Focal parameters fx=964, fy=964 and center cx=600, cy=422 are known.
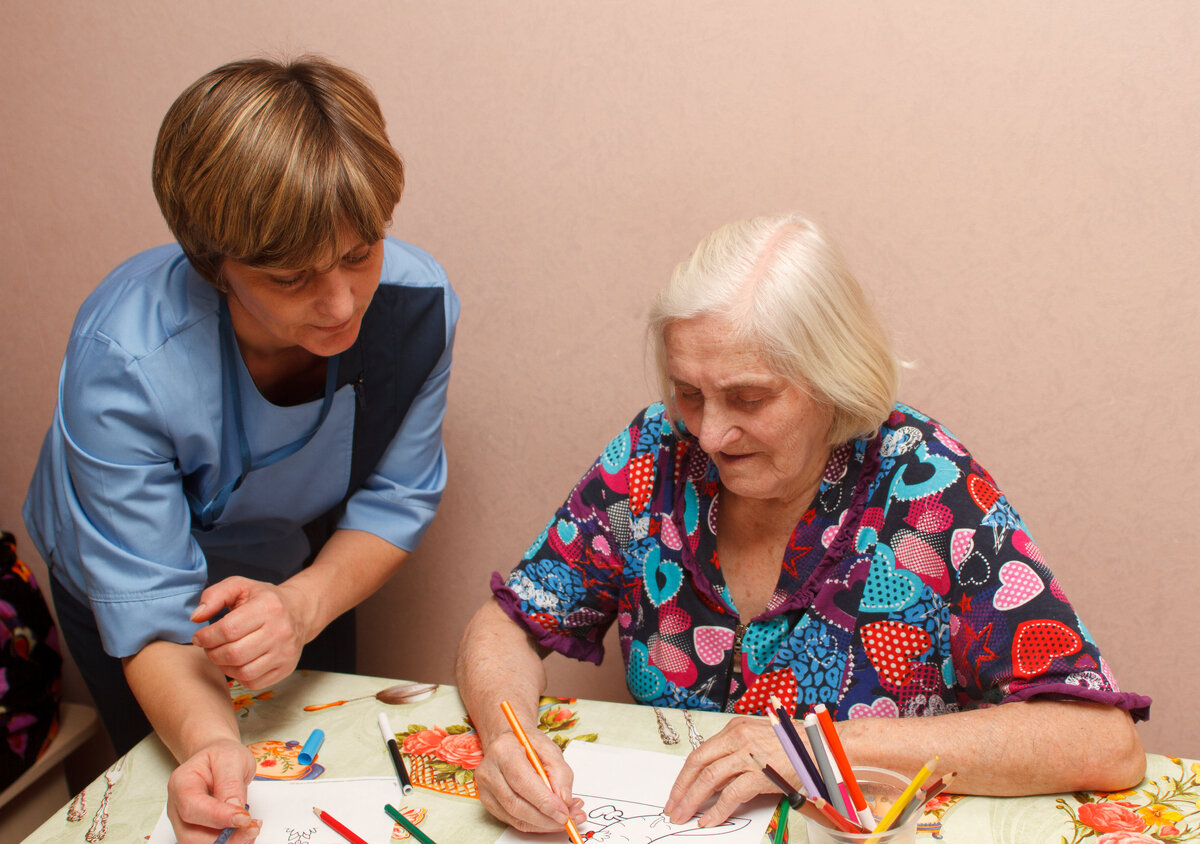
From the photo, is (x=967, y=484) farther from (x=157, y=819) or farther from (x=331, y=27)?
(x=331, y=27)

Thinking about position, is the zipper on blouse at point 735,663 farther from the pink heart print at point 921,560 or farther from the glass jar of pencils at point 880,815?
the glass jar of pencils at point 880,815

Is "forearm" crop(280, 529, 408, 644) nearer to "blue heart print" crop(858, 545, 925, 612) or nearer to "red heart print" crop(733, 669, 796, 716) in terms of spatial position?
"red heart print" crop(733, 669, 796, 716)

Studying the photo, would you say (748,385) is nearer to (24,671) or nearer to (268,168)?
(268,168)

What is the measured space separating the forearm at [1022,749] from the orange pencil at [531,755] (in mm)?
299

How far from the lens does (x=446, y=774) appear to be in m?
1.12

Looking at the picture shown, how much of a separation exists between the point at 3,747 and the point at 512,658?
1242mm

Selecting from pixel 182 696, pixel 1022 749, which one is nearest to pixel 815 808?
pixel 1022 749

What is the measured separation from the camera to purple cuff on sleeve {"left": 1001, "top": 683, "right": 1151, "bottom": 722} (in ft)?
3.35

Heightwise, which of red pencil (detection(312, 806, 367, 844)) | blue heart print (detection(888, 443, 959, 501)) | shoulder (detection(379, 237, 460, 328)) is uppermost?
shoulder (detection(379, 237, 460, 328))

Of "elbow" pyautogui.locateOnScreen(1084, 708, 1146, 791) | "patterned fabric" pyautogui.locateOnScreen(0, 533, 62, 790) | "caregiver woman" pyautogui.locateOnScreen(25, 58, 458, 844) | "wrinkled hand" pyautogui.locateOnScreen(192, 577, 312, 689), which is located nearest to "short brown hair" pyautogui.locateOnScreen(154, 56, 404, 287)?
"caregiver woman" pyautogui.locateOnScreen(25, 58, 458, 844)

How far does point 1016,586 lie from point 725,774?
40 centimetres

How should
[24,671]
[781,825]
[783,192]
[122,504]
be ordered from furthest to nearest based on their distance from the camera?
[24,671] → [783,192] → [122,504] → [781,825]

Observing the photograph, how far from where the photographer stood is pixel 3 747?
1889 millimetres

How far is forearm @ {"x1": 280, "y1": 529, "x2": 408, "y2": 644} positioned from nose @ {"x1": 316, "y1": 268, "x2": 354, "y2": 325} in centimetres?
37
